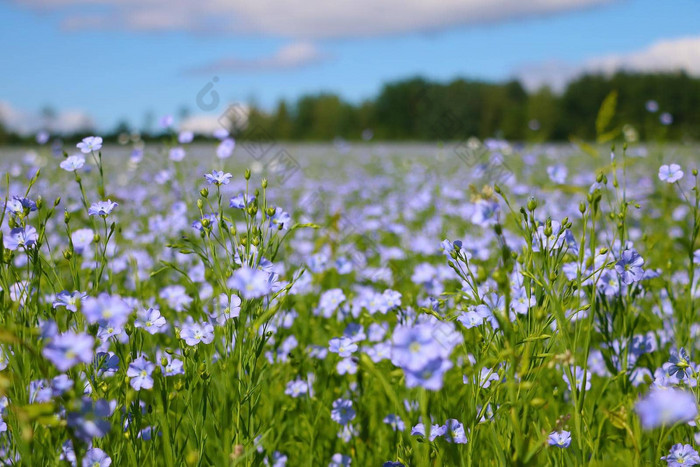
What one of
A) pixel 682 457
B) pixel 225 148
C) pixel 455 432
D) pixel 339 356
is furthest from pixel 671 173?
pixel 225 148

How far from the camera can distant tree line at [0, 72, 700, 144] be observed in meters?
16.9

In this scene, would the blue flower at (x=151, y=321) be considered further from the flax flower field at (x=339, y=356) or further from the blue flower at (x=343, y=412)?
the blue flower at (x=343, y=412)

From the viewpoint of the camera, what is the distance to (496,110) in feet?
81.8

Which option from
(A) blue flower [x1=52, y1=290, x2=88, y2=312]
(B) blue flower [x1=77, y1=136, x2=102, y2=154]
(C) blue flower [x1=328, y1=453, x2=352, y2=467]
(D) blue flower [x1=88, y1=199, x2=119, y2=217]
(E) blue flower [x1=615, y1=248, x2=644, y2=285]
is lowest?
(C) blue flower [x1=328, y1=453, x2=352, y2=467]

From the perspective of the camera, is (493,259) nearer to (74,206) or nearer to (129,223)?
(129,223)

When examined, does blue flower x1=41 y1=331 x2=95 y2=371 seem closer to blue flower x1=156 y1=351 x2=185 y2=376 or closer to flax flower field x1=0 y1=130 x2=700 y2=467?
flax flower field x1=0 y1=130 x2=700 y2=467

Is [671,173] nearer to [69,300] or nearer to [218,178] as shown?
[218,178]

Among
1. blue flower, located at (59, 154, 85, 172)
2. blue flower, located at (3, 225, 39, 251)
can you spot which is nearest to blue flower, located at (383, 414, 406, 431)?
blue flower, located at (3, 225, 39, 251)

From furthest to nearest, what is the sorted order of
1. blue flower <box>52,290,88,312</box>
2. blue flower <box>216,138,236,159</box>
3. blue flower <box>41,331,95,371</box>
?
blue flower <box>216,138,236,159</box> < blue flower <box>52,290,88,312</box> < blue flower <box>41,331,95,371</box>

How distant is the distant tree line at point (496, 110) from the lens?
16.9 m

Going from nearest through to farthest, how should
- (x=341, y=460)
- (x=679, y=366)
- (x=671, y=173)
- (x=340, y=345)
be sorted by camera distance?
(x=679, y=366)
(x=341, y=460)
(x=340, y=345)
(x=671, y=173)

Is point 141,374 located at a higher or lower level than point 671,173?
lower

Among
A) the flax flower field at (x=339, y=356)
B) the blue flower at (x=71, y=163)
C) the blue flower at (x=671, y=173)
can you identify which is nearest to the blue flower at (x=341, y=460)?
the flax flower field at (x=339, y=356)

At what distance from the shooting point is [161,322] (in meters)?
1.84
